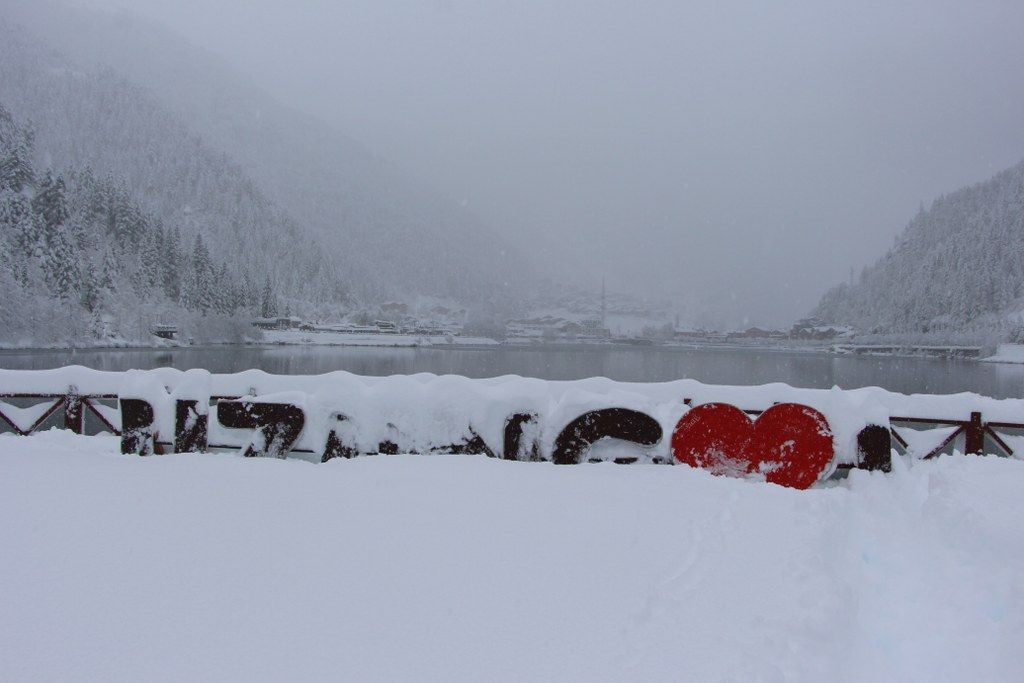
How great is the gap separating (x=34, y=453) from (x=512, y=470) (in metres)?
6.34

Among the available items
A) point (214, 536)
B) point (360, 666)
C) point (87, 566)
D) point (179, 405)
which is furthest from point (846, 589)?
point (179, 405)

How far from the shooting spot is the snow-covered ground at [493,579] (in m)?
3.18

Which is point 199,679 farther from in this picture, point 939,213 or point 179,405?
point 939,213

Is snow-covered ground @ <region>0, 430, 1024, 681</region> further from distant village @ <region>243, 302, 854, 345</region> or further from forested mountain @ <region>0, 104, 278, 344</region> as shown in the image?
distant village @ <region>243, 302, 854, 345</region>

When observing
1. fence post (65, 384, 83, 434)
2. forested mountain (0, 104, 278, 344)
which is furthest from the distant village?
fence post (65, 384, 83, 434)

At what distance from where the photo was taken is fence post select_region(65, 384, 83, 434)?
10.1 metres

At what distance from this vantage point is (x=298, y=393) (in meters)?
8.36

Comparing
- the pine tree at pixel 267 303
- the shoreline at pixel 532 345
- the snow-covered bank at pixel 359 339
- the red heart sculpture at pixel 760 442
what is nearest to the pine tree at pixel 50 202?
the shoreline at pixel 532 345

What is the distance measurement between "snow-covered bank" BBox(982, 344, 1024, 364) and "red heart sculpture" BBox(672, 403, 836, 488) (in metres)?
129

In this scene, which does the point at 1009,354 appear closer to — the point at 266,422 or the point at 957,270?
the point at 957,270

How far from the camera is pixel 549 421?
7891 millimetres

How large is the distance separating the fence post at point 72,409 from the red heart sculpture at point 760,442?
10333 mm

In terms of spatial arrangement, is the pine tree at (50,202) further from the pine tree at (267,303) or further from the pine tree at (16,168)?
the pine tree at (267,303)

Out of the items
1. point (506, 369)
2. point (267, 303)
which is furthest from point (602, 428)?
point (267, 303)
